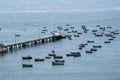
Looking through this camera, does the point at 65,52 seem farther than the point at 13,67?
Yes

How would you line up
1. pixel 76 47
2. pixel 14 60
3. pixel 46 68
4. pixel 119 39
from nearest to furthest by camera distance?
pixel 46 68 < pixel 14 60 < pixel 76 47 < pixel 119 39

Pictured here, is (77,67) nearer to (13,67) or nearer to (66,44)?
(13,67)

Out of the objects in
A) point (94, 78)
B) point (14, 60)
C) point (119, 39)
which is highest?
point (119, 39)

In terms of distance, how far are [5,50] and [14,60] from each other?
792 centimetres

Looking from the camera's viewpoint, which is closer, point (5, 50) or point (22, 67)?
point (22, 67)

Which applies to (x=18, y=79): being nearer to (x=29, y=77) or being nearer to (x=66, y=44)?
(x=29, y=77)

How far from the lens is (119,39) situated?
92.3 meters

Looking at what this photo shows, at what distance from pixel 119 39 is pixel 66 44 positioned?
10.3 metres

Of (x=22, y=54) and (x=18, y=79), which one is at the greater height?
(x=22, y=54)

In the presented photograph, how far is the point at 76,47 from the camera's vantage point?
82.4 m

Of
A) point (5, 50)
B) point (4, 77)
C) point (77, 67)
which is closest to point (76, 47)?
point (5, 50)

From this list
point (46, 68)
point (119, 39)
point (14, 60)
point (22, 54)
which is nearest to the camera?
point (46, 68)

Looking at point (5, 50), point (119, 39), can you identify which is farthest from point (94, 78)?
point (119, 39)

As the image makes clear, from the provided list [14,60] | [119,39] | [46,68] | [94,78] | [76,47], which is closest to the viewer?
[94,78]
